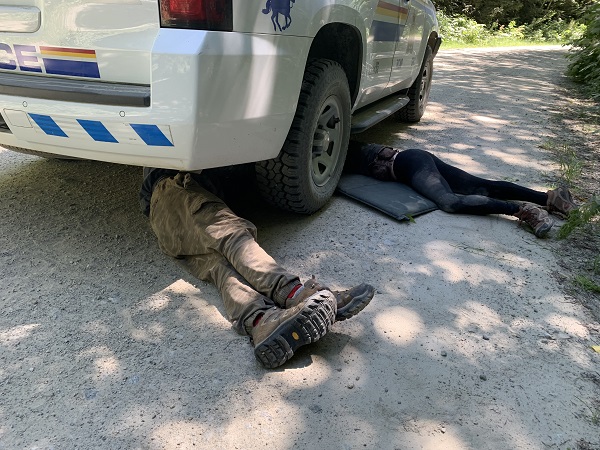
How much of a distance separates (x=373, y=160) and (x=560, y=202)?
4.14 feet

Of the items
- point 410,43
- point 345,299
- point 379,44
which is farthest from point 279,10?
point 410,43

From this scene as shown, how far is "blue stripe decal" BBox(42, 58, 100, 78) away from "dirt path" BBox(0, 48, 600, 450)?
0.95 metres

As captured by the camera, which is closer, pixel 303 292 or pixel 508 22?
pixel 303 292

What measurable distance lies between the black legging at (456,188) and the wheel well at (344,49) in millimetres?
615

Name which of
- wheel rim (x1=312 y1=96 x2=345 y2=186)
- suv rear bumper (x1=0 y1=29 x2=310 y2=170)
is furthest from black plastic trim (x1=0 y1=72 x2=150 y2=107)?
wheel rim (x1=312 y1=96 x2=345 y2=186)

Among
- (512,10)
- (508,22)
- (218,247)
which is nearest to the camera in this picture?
(218,247)

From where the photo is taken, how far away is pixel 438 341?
7.76 feet

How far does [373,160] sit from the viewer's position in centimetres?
396

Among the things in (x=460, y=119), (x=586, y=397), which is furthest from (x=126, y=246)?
(x=460, y=119)

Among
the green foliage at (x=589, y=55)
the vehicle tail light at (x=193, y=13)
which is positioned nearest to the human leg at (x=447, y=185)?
the vehicle tail light at (x=193, y=13)

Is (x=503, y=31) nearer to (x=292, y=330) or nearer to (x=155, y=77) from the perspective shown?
(x=155, y=77)

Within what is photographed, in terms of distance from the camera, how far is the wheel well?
336 cm

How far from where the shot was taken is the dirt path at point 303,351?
73.6 inches

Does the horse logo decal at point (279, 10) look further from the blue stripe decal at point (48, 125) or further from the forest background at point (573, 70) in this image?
the forest background at point (573, 70)
